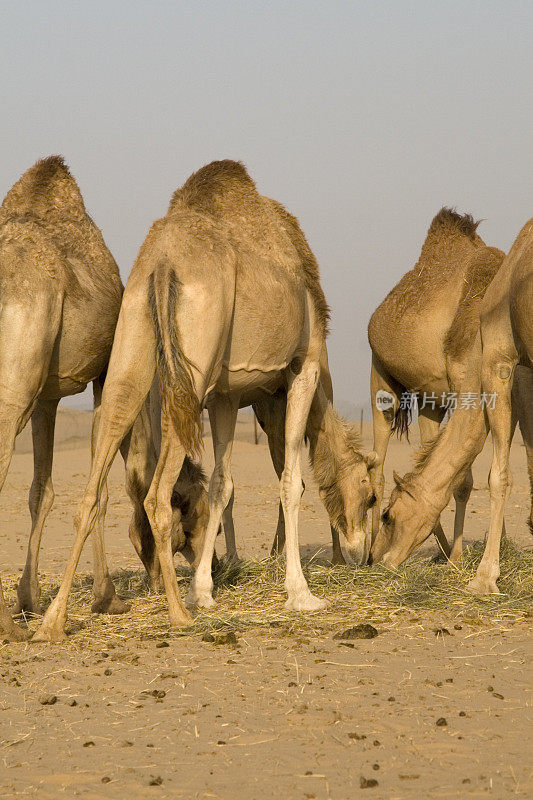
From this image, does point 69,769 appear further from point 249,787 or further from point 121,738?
point 249,787

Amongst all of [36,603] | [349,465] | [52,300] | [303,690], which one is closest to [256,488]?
[349,465]

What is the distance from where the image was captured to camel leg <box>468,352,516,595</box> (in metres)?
7.20

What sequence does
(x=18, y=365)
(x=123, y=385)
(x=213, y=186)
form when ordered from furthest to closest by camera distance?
(x=213, y=186) < (x=123, y=385) < (x=18, y=365)

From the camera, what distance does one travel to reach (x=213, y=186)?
704 cm


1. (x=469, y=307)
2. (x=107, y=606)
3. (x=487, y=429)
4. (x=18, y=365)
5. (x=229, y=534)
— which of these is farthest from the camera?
(x=229, y=534)

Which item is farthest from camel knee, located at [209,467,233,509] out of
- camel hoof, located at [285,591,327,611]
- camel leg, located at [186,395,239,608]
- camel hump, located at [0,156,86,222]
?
camel hump, located at [0,156,86,222]

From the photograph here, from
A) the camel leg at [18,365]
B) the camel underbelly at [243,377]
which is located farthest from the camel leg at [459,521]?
the camel leg at [18,365]

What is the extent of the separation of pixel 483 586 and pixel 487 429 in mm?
1213

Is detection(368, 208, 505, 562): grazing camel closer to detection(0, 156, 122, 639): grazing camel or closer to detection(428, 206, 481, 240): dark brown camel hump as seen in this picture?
detection(428, 206, 481, 240): dark brown camel hump

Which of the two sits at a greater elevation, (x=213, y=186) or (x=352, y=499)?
(x=213, y=186)

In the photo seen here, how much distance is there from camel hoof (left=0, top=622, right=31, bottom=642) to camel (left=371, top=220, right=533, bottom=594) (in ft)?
9.87

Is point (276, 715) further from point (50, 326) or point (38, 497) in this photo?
point (38, 497)

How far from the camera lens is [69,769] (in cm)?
372

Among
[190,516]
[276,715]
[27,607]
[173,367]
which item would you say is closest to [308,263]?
[173,367]
